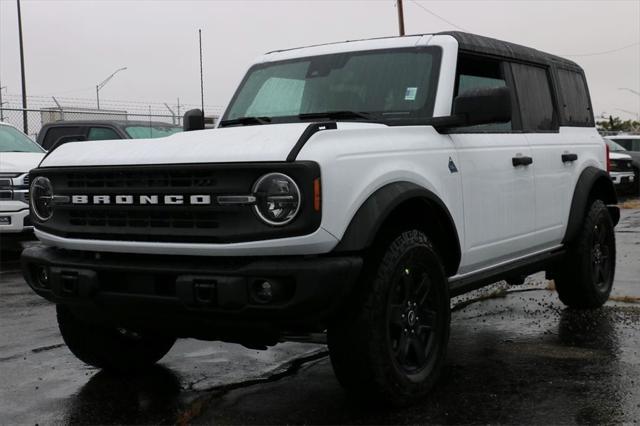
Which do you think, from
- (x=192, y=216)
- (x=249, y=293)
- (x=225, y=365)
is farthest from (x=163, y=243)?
(x=225, y=365)

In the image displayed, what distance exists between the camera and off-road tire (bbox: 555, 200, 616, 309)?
629cm

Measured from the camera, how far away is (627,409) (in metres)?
4.09

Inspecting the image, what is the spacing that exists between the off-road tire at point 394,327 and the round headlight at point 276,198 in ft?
1.72

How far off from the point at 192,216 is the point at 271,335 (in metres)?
0.66

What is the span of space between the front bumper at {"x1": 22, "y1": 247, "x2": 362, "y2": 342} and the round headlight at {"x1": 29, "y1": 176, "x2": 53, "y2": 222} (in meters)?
0.34

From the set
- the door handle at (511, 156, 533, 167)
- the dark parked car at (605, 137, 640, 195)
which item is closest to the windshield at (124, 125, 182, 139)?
the door handle at (511, 156, 533, 167)

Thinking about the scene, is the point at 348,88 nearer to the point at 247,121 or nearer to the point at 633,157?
the point at 247,121

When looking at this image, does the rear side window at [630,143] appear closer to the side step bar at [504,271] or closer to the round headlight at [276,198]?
the side step bar at [504,271]

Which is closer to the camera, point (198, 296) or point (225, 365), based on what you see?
point (198, 296)

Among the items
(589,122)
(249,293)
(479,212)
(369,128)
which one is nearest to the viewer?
(249,293)

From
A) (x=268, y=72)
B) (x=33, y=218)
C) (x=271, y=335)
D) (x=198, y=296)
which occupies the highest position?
(x=268, y=72)

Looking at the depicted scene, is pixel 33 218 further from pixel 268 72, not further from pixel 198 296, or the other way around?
pixel 268 72

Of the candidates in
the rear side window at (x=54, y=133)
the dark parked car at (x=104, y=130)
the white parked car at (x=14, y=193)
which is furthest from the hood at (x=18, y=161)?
the rear side window at (x=54, y=133)

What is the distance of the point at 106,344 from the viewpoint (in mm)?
4754
